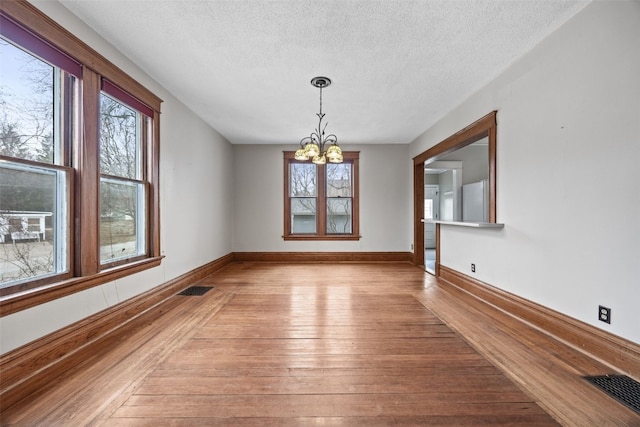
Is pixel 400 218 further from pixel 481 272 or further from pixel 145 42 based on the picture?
pixel 145 42

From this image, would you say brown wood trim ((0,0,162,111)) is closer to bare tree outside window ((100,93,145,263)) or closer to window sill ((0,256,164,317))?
bare tree outside window ((100,93,145,263))

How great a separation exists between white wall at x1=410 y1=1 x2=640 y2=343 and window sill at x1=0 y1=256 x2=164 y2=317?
12.9ft

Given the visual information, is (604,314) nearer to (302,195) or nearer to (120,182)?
(120,182)

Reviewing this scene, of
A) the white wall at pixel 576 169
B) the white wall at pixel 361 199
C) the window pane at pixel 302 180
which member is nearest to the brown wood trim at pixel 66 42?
the white wall at pixel 361 199

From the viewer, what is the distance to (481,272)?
3381 millimetres

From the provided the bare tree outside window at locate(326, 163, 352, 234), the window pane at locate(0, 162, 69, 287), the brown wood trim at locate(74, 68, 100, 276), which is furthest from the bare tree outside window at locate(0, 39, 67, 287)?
the bare tree outside window at locate(326, 163, 352, 234)

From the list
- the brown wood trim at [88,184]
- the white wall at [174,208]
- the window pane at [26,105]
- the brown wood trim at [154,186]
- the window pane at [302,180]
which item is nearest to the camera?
the window pane at [26,105]

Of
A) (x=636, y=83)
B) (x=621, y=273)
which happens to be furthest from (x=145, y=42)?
(x=621, y=273)

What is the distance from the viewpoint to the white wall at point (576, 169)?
5.98 feet

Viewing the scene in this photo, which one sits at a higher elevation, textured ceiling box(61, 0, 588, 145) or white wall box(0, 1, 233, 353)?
textured ceiling box(61, 0, 588, 145)

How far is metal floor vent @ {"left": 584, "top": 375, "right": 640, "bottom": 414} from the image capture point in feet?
5.17

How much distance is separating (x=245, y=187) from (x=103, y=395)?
190 inches

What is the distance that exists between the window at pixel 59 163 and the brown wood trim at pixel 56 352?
0.94ft

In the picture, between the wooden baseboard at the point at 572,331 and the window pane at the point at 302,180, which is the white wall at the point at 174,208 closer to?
the window pane at the point at 302,180
